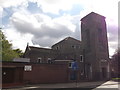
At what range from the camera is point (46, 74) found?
27734 millimetres

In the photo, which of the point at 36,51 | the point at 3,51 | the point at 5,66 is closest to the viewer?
the point at 5,66

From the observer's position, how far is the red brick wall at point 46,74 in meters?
26.1

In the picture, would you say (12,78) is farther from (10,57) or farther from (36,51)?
(36,51)

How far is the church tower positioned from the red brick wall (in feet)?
38.1

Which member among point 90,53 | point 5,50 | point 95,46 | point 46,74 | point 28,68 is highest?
point 95,46

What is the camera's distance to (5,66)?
74.9ft

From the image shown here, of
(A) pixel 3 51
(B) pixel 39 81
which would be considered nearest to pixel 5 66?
(B) pixel 39 81

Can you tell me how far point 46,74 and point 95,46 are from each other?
16964 mm

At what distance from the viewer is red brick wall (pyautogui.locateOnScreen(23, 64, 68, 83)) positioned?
26.1 metres

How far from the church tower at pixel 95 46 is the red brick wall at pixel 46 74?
11.6 m

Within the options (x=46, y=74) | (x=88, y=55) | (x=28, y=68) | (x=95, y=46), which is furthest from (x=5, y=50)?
(x=95, y=46)

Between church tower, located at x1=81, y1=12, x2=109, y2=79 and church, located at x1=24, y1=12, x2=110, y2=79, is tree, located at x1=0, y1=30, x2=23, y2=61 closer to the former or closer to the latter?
church, located at x1=24, y1=12, x2=110, y2=79

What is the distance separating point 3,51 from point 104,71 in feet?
84.6

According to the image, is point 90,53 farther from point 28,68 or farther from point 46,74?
point 28,68
